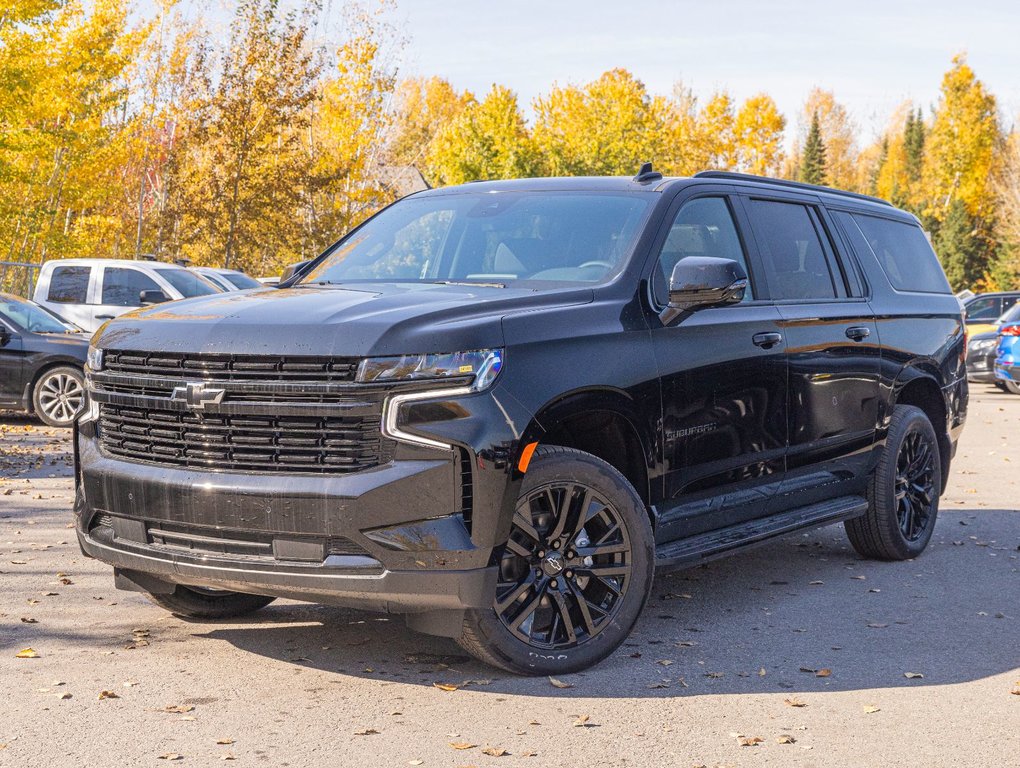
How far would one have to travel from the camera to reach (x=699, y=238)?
19.9ft

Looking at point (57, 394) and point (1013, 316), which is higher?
point (1013, 316)

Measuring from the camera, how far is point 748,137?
269 ft

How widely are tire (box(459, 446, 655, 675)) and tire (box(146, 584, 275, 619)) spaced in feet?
4.72

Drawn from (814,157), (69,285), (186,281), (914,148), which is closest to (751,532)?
(186,281)

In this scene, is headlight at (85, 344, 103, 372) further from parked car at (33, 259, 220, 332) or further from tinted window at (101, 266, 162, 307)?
tinted window at (101, 266, 162, 307)

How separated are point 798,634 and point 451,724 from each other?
204 centimetres

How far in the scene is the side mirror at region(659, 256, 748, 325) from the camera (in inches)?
214

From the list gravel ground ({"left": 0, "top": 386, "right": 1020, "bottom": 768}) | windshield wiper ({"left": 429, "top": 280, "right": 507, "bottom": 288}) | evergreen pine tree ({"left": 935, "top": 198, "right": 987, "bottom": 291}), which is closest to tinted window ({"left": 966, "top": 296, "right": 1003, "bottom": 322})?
gravel ground ({"left": 0, "top": 386, "right": 1020, "bottom": 768})

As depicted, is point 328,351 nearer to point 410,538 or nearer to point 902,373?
point 410,538

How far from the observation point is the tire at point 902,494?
24.3 feet

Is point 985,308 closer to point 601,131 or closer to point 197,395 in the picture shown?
point 197,395

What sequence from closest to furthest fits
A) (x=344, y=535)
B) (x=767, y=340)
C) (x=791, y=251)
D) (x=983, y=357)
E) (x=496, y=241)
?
(x=344, y=535) → (x=496, y=241) → (x=767, y=340) → (x=791, y=251) → (x=983, y=357)

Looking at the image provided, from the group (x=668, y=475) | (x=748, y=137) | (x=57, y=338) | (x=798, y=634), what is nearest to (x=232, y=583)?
(x=668, y=475)

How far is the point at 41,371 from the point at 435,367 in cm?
1177
